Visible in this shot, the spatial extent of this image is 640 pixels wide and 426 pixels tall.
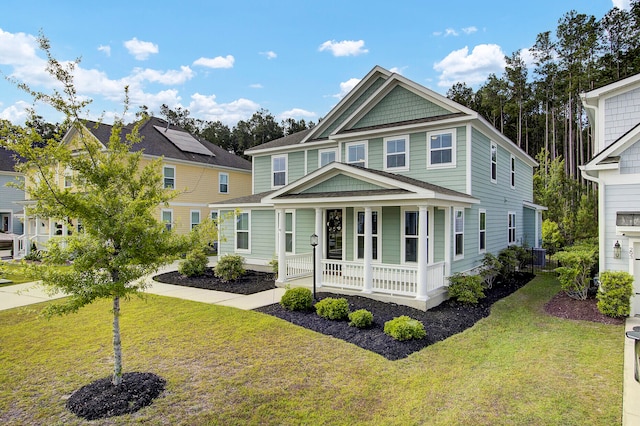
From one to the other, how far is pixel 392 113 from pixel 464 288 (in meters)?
6.58

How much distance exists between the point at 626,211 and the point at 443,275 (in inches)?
183

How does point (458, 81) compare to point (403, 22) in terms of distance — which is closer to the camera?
point (403, 22)

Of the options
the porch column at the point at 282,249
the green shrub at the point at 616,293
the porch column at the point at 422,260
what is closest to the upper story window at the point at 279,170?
the porch column at the point at 282,249

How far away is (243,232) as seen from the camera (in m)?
16.5

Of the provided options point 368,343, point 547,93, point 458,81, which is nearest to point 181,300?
point 368,343

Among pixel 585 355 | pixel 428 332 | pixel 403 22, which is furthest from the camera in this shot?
pixel 403 22

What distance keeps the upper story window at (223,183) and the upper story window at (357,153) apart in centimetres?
1385

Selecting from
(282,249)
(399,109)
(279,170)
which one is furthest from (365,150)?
(279,170)

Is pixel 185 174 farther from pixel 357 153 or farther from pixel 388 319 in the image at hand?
pixel 388 319

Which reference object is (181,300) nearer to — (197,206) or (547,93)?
(197,206)

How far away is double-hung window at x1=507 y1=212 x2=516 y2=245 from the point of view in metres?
16.4

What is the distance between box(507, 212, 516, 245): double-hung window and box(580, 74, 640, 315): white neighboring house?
22.7 ft

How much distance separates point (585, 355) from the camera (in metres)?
6.64

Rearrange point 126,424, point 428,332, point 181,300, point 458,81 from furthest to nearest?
point 458,81, point 181,300, point 428,332, point 126,424
